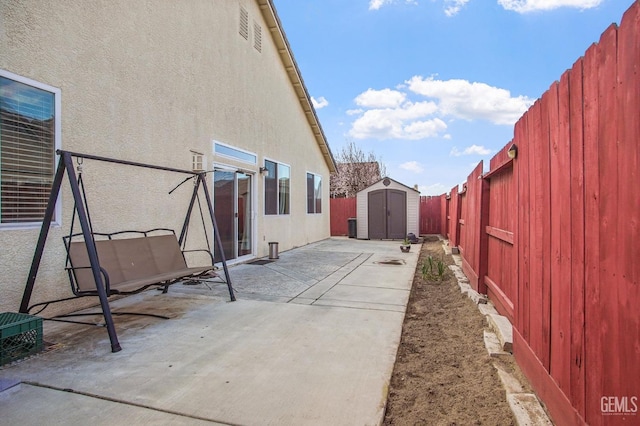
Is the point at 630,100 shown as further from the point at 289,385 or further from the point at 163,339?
the point at 163,339

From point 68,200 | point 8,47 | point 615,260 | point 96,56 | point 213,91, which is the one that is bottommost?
point 615,260

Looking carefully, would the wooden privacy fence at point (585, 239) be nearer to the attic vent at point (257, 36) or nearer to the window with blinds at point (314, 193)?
the attic vent at point (257, 36)

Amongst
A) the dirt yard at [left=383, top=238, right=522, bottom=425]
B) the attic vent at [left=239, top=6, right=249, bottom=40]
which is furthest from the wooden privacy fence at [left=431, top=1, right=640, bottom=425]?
the attic vent at [left=239, top=6, right=249, bottom=40]

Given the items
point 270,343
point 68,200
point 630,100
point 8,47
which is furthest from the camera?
point 68,200

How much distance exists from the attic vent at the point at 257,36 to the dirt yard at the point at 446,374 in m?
7.43

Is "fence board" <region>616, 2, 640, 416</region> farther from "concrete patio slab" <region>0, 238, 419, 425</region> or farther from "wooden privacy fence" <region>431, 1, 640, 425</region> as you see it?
"concrete patio slab" <region>0, 238, 419, 425</region>

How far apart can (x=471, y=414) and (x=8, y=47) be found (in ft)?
16.6

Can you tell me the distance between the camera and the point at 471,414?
7.25 ft

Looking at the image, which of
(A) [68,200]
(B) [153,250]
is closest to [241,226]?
(B) [153,250]

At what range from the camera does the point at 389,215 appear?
15.1 metres

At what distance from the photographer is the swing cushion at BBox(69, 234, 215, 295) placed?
11.8 feet

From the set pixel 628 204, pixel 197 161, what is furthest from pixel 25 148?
pixel 628 204

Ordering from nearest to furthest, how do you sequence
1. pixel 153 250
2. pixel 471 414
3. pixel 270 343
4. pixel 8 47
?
pixel 471 414 → pixel 270 343 → pixel 8 47 → pixel 153 250

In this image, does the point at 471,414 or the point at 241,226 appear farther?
the point at 241,226
